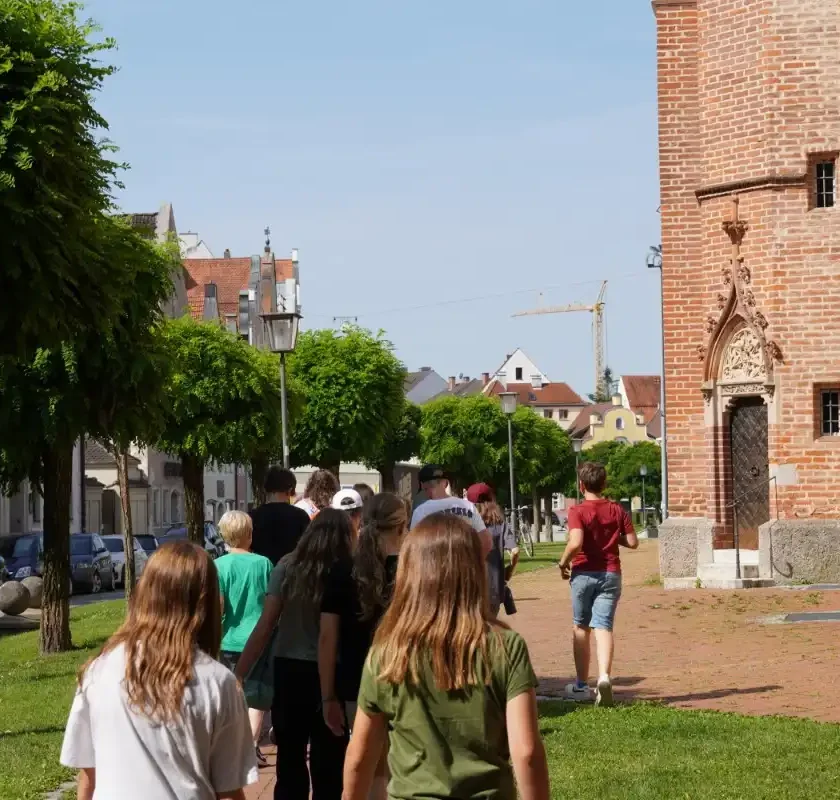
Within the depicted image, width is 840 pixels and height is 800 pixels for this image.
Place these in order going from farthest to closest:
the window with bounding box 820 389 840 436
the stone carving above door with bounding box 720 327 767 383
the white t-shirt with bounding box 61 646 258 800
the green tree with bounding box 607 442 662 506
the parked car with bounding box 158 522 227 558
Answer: the green tree with bounding box 607 442 662 506 < the parked car with bounding box 158 522 227 558 < the stone carving above door with bounding box 720 327 767 383 < the window with bounding box 820 389 840 436 < the white t-shirt with bounding box 61 646 258 800

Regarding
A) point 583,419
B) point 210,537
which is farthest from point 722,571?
point 583,419

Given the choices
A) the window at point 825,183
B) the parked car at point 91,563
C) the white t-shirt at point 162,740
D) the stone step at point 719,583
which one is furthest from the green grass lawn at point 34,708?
the parked car at point 91,563

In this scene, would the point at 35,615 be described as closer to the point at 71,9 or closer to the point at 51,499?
the point at 51,499

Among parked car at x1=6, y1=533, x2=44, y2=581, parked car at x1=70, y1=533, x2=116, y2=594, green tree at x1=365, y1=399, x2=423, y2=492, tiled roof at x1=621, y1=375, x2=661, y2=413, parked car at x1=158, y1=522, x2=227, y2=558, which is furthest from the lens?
tiled roof at x1=621, y1=375, x2=661, y2=413

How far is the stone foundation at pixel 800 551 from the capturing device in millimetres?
24406

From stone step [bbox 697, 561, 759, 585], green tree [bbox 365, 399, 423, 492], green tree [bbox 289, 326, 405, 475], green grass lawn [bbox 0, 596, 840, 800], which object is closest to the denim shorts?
green grass lawn [bbox 0, 596, 840, 800]

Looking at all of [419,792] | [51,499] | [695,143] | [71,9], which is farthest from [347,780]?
[695,143]

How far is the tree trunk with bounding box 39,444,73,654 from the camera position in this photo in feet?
63.7

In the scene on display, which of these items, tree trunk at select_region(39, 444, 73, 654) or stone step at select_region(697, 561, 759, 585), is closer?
tree trunk at select_region(39, 444, 73, 654)

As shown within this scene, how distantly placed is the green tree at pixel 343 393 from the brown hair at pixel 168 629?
162ft

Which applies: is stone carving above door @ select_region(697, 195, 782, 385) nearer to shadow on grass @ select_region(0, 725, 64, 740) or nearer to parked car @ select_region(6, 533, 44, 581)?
shadow on grass @ select_region(0, 725, 64, 740)

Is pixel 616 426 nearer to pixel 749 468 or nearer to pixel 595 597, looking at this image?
pixel 749 468

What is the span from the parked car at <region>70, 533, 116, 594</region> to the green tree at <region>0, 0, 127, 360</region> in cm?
2556

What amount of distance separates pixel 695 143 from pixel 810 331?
12.7ft
